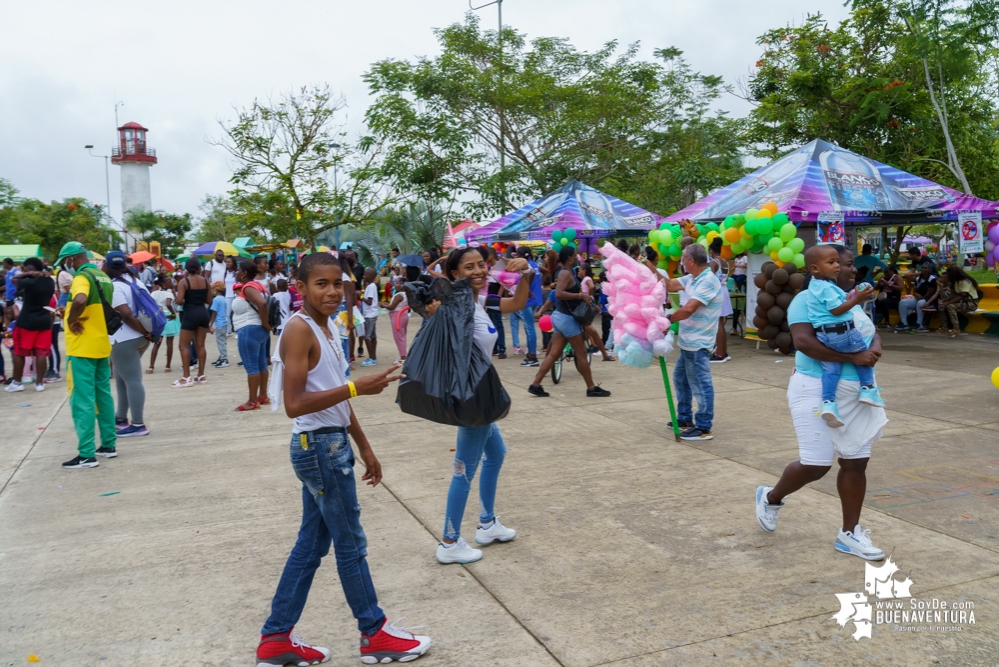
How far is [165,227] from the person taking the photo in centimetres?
5538

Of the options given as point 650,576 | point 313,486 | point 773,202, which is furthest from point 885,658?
point 773,202

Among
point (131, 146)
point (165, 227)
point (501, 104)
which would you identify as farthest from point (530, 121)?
point (131, 146)

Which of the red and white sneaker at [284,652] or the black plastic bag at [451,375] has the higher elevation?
the black plastic bag at [451,375]

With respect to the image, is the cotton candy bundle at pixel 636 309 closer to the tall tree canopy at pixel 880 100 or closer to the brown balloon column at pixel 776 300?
the brown balloon column at pixel 776 300

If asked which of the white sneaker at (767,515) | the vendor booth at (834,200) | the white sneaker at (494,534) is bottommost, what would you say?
the white sneaker at (494,534)

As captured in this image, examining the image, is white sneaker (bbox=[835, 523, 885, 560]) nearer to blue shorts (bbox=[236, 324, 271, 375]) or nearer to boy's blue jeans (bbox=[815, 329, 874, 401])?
boy's blue jeans (bbox=[815, 329, 874, 401])

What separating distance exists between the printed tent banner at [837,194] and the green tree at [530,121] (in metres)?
8.23

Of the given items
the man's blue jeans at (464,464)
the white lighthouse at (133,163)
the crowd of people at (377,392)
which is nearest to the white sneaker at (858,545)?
the crowd of people at (377,392)

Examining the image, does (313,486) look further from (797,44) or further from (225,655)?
(797,44)

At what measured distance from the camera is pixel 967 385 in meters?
9.06

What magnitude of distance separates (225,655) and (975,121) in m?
22.6

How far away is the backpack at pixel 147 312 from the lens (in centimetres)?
730

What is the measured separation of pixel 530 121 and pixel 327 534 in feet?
70.2

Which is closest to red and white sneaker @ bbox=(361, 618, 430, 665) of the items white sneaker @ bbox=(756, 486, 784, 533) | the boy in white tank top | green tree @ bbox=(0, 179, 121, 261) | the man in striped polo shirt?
the boy in white tank top
